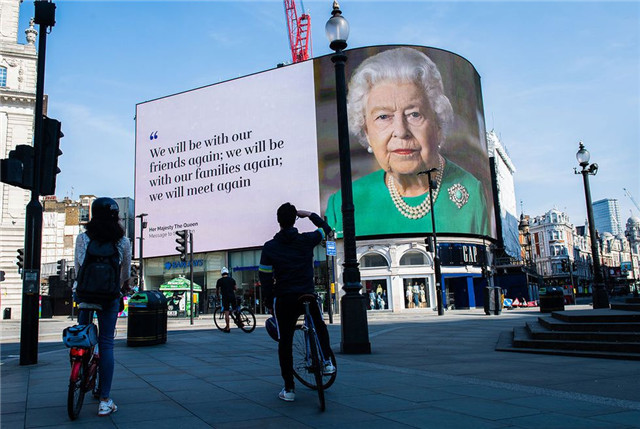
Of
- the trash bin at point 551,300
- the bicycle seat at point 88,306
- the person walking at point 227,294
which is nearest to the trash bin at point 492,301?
the trash bin at point 551,300

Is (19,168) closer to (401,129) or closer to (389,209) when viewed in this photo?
(389,209)

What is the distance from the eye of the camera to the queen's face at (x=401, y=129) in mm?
43281

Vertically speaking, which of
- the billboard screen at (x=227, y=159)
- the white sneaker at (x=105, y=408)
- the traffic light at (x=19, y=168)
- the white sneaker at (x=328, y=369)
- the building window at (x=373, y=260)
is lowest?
the white sneaker at (x=105, y=408)

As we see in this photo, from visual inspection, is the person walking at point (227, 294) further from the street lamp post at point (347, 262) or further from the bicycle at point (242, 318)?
the street lamp post at point (347, 262)

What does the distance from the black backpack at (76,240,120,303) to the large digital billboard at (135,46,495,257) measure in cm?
3839

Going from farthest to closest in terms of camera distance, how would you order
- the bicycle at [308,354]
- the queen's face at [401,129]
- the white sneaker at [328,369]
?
the queen's face at [401,129] < the white sneaker at [328,369] < the bicycle at [308,354]

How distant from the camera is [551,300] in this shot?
21.7 m

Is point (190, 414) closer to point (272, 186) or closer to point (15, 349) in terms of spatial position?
point (15, 349)

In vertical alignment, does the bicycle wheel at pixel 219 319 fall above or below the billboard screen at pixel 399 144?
below

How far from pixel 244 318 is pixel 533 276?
6953cm

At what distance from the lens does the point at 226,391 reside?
18.0 ft

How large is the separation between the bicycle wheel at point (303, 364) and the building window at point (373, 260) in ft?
129

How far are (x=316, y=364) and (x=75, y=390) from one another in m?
2.00

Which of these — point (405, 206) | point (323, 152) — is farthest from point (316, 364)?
point (323, 152)
